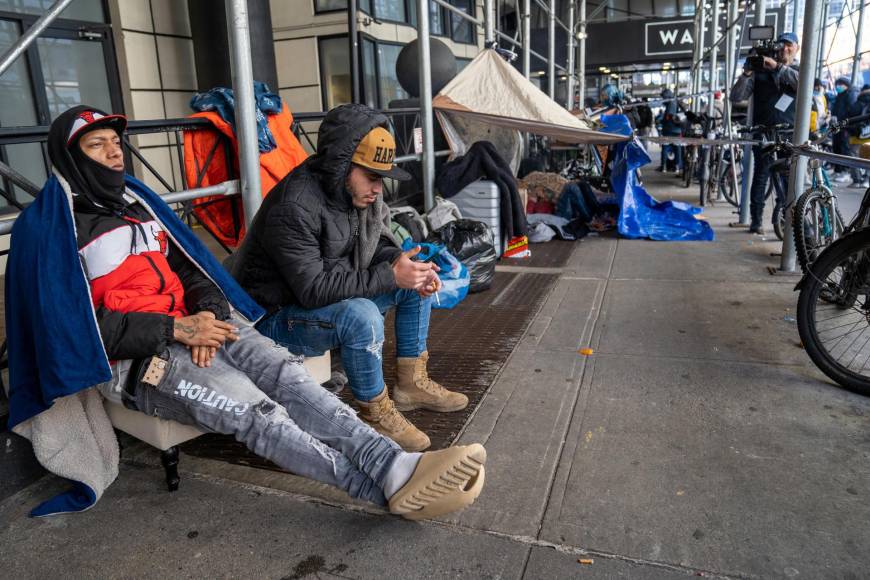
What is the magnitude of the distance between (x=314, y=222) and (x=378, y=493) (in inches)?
42.2

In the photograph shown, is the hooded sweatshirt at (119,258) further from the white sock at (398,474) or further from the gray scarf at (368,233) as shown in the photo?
the white sock at (398,474)

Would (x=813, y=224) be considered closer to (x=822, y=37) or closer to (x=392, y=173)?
(x=392, y=173)

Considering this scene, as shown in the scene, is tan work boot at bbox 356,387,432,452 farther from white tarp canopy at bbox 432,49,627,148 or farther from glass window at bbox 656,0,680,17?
glass window at bbox 656,0,680,17

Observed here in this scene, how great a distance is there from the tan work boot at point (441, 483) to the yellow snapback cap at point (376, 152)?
3.74 feet

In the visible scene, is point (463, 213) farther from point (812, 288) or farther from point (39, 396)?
point (39, 396)

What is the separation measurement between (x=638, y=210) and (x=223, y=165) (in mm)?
4988

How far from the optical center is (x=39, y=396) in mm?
2113

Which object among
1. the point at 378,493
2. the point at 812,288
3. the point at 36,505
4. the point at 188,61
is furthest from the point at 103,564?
the point at 188,61

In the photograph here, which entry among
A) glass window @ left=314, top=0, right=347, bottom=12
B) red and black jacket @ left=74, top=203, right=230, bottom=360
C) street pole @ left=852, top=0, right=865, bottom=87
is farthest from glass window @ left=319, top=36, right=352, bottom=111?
street pole @ left=852, top=0, right=865, bottom=87

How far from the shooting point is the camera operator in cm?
636

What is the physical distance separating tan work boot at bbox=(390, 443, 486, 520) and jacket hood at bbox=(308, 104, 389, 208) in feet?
3.77

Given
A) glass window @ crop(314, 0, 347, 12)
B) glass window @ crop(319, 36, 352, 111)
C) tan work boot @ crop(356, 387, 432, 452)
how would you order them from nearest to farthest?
tan work boot @ crop(356, 387, 432, 452) → glass window @ crop(314, 0, 347, 12) → glass window @ crop(319, 36, 352, 111)

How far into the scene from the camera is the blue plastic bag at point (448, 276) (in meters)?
4.61

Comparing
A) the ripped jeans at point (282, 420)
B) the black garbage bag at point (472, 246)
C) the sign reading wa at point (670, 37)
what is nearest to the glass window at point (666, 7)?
the sign reading wa at point (670, 37)
